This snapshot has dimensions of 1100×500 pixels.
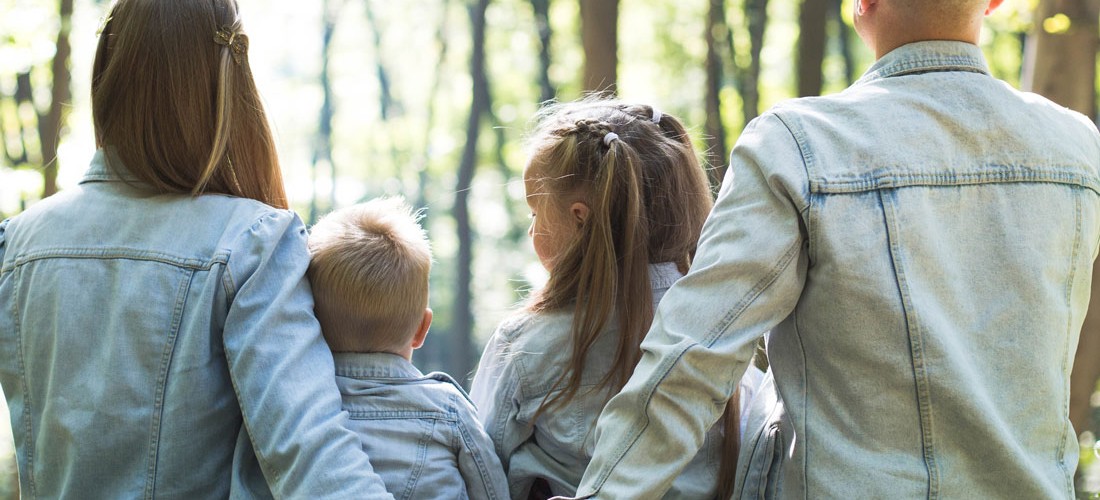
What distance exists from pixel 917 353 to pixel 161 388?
4.98 ft

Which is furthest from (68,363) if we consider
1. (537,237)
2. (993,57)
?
(993,57)

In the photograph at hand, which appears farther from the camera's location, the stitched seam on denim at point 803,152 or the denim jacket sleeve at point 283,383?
the denim jacket sleeve at point 283,383

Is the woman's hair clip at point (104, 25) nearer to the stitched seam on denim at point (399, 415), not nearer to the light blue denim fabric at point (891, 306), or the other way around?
the stitched seam on denim at point (399, 415)

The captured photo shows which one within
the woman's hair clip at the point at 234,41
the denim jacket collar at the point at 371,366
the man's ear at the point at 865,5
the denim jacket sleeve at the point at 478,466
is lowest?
the denim jacket sleeve at the point at 478,466

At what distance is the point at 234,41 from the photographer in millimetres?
2291

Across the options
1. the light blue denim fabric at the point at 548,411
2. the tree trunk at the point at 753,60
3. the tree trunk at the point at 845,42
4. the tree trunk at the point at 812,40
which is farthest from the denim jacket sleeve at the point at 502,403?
the tree trunk at the point at 845,42

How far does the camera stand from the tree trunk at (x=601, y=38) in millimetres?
7234

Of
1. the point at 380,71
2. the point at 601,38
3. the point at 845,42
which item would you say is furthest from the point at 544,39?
the point at 601,38

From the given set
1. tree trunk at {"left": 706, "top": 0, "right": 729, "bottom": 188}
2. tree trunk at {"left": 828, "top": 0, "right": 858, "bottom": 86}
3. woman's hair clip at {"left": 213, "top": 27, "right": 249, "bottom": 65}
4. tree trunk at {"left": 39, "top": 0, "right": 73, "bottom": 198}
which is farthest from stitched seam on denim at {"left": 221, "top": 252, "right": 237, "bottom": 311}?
tree trunk at {"left": 828, "top": 0, "right": 858, "bottom": 86}

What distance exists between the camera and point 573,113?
2619mm

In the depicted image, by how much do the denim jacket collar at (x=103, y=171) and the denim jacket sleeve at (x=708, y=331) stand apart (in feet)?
4.07

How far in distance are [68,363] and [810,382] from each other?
1.54 m

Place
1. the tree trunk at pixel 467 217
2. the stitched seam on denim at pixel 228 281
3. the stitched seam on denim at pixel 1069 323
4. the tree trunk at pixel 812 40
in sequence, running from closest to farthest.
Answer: the stitched seam on denim at pixel 1069 323 → the stitched seam on denim at pixel 228 281 → the tree trunk at pixel 812 40 → the tree trunk at pixel 467 217

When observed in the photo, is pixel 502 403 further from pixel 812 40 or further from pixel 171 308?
pixel 812 40
